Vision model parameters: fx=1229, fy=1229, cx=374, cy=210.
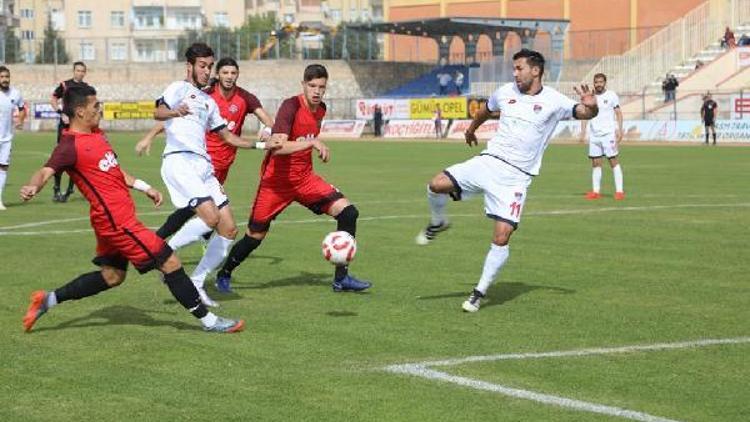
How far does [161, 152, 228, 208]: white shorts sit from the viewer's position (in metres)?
11.8

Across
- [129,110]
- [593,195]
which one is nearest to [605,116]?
[593,195]

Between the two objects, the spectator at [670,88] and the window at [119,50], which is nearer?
the spectator at [670,88]

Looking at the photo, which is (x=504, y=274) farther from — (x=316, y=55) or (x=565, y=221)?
(x=316, y=55)

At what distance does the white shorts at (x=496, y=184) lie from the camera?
1128 cm

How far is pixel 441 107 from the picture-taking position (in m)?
65.9

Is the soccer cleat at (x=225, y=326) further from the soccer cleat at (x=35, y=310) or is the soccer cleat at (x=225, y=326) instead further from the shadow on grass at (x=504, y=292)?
the shadow on grass at (x=504, y=292)

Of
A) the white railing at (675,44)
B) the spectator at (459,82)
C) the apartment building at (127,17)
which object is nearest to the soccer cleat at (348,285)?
the white railing at (675,44)

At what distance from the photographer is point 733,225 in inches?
711

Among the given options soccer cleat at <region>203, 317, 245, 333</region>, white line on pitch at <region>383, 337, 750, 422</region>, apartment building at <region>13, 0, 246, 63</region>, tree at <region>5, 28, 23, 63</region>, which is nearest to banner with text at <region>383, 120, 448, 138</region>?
tree at <region>5, 28, 23, 63</region>

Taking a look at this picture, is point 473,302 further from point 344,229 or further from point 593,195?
point 593,195

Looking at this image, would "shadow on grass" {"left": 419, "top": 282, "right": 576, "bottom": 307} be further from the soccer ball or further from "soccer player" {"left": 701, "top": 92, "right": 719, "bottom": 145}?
"soccer player" {"left": 701, "top": 92, "right": 719, "bottom": 145}

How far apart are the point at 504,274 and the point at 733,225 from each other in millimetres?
6088

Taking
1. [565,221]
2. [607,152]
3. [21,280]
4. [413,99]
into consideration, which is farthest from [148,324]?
[413,99]

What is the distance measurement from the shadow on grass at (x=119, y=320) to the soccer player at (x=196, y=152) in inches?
36.4
